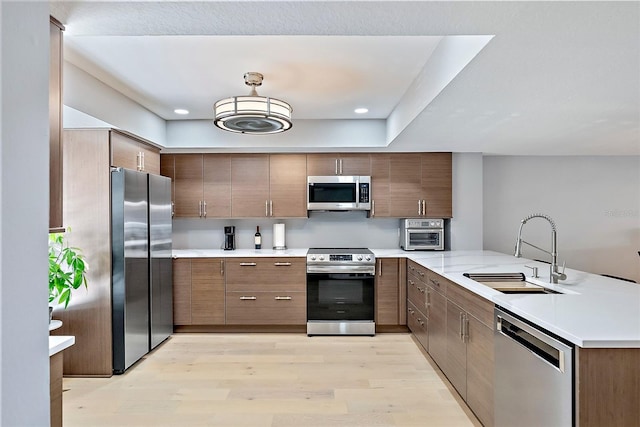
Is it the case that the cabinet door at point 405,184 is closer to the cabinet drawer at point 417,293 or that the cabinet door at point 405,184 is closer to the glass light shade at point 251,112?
the cabinet drawer at point 417,293

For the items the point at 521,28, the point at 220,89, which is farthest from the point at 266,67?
the point at 521,28

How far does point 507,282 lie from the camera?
2.78 m

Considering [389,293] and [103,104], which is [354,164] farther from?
[103,104]

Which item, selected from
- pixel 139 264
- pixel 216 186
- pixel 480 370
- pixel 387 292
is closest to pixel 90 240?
pixel 139 264

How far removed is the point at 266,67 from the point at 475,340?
2.24 meters

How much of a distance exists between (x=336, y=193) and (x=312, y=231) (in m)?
0.68

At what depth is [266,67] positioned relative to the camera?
2684 millimetres

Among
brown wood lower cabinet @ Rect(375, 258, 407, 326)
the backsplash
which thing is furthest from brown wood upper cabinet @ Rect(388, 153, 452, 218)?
brown wood lower cabinet @ Rect(375, 258, 407, 326)

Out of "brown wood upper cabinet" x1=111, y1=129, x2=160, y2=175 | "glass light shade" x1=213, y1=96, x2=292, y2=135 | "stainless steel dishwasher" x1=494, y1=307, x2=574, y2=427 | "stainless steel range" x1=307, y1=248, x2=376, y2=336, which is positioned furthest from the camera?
"stainless steel range" x1=307, y1=248, x2=376, y2=336

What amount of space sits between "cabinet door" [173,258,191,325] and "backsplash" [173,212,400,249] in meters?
0.68

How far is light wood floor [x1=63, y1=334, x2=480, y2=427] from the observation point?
249 centimetres

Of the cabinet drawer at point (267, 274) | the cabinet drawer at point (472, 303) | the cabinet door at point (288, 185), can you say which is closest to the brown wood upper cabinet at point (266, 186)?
the cabinet door at point (288, 185)

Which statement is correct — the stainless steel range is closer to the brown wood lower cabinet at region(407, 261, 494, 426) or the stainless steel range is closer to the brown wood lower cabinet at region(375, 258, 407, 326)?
the brown wood lower cabinet at region(375, 258, 407, 326)

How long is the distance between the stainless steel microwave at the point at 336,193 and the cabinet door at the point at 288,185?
0.11 m
